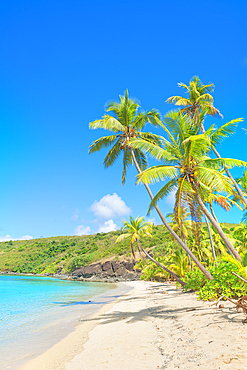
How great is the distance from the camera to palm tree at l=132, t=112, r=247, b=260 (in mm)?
9227

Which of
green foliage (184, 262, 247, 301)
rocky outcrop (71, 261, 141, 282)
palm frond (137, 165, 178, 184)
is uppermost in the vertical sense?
palm frond (137, 165, 178, 184)

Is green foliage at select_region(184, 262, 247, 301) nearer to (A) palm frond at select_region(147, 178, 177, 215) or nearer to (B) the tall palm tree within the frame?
(A) palm frond at select_region(147, 178, 177, 215)

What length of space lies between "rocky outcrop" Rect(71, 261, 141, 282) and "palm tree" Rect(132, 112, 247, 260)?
34384 mm

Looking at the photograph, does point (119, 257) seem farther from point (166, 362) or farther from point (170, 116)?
point (166, 362)

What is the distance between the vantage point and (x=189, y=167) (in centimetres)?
987

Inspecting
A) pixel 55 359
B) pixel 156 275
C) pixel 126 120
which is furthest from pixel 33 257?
pixel 55 359

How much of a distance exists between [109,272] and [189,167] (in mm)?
42429

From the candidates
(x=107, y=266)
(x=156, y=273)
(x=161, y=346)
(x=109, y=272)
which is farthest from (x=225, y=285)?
(x=107, y=266)

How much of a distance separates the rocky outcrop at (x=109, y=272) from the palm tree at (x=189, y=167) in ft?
113

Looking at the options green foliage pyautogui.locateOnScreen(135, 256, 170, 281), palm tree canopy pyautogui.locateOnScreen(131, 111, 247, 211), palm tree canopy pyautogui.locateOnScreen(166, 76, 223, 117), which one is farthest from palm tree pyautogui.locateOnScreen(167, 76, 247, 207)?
green foliage pyautogui.locateOnScreen(135, 256, 170, 281)

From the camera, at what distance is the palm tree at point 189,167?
30.3ft

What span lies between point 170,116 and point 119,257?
43721mm

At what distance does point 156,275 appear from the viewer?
30.4 m

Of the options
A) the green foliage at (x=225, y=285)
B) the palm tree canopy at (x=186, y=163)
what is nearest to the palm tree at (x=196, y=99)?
the palm tree canopy at (x=186, y=163)
